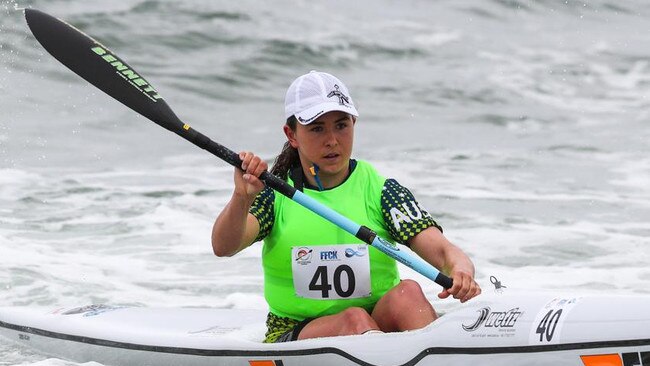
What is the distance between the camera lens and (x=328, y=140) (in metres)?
4.33

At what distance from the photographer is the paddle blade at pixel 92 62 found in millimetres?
4805

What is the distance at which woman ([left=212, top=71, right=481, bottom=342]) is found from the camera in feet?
13.9

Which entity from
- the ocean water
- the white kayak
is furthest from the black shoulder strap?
the ocean water

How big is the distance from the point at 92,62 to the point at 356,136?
6.91 meters

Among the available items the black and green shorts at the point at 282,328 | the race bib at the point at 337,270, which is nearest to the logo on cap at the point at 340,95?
the race bib at the point at 337,270

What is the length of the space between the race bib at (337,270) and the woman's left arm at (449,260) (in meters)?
0.20

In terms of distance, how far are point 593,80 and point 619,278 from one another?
26.0ft

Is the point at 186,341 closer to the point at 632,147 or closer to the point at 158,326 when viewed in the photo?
the point at 158,326

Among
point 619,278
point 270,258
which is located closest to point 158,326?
point 270,258

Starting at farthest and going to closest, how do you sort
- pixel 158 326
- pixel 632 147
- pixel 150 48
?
pixel 150 48 < pixel 632 147 < pixel 158 326

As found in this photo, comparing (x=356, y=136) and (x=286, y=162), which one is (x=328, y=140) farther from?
(x=356, y=136)

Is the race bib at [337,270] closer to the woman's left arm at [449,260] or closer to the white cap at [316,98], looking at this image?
the woman's left arm at [449,260]

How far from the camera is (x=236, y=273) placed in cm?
730

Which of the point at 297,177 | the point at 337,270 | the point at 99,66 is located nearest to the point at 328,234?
the point at 337,270
